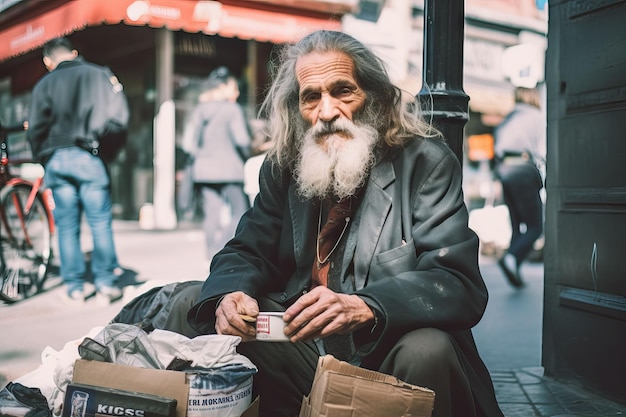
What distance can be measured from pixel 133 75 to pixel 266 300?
10.8 meters

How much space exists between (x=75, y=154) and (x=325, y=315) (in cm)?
397

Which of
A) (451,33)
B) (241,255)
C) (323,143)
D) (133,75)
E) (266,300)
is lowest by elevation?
(266,300)

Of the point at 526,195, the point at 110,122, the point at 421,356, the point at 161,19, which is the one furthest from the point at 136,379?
the point at 161,19

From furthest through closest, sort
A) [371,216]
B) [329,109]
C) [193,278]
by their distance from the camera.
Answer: [193,278], [329,109], [371,216]

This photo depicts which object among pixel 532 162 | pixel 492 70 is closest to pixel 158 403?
pixel 532 162

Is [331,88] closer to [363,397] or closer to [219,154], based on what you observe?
[363,397]

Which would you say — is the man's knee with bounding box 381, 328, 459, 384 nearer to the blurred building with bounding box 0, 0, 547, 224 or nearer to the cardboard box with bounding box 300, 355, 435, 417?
the cardboard box with bounding box 300, 355, 435, 417

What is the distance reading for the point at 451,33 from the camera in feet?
9.24

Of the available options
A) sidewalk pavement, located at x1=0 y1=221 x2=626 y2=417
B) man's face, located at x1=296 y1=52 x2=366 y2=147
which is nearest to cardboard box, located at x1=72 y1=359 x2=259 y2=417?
man's face, located at x1=296 y1=52 x2=366 y2=147

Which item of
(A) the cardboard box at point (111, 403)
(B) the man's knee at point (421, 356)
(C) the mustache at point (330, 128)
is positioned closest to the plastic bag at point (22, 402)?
(A) the cardboard box at point (111, 403)

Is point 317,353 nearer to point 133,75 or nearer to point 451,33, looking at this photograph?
point 451,33

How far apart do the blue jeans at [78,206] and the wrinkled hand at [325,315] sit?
382 centimetres

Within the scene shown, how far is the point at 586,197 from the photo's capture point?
3234 millimetres

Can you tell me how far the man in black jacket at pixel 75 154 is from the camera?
17.8 feet
